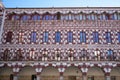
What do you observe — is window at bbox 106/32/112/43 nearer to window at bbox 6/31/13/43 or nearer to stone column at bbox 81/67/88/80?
stone column at bbox 81/67/88/80

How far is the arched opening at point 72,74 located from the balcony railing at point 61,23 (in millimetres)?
5321

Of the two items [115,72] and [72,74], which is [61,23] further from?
[115,72]

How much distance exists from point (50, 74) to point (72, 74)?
8.54 ft

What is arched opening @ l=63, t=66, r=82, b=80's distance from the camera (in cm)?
2481

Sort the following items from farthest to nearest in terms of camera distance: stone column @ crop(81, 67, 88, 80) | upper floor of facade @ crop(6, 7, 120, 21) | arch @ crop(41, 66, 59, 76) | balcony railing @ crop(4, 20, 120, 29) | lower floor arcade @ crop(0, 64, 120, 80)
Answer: upper floor of facade @ crop(6, 7, 120, 21), balcony railing @ crop(4, 20, 120, 29), arch @ crop(41, 66, 59, 76), lower floor arcade @ crop(0, 64, 120, 80), stone column @ crop(81, 67, 88, 80)

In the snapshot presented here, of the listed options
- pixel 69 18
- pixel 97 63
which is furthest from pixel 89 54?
pixel 69 18

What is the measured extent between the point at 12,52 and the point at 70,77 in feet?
24.5

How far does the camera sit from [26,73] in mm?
25109

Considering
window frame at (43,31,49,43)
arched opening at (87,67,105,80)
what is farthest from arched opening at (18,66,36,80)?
arched opening at (87,67,105,80)

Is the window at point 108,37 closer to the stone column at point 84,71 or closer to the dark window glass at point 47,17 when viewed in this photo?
the stone column at point 84,71

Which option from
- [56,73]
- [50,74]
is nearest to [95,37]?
[56,73]

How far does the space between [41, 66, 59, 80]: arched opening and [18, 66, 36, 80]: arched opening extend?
1.22 m

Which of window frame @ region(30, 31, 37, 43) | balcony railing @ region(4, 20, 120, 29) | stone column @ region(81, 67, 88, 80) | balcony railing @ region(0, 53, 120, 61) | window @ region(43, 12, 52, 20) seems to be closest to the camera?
stone column @ region(81, 67, 88, 80)

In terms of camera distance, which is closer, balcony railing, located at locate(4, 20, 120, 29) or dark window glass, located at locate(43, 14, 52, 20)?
balcony railing, located at locate(4, 20, 120, 29)
